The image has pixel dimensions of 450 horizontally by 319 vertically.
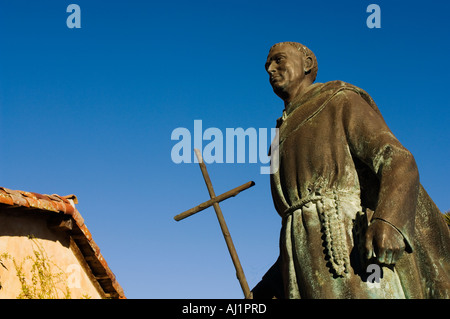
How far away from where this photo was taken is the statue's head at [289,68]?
479 centimetres

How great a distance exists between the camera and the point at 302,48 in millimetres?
4871

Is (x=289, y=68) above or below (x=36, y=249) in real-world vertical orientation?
below

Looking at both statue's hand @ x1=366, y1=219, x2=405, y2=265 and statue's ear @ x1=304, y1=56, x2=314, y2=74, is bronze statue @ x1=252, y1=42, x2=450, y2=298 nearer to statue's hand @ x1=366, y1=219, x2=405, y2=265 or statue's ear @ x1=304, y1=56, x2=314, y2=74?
statue's hand @ x1=366, y1=219, x2=405, y2=265

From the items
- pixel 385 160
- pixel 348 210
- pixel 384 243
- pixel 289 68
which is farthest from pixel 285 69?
pixel 384 243

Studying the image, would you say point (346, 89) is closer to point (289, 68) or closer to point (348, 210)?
point (289, 68)

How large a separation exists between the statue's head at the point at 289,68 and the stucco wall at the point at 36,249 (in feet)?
26.7

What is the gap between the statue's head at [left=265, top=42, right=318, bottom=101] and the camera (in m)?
4.79

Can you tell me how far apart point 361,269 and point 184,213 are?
9.54 feet

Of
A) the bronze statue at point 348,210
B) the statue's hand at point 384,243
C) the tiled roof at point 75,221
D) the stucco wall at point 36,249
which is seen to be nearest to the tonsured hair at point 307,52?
the bronze statue at point 348,210

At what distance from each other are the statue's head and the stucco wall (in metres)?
8.15

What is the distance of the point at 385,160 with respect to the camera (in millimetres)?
4027

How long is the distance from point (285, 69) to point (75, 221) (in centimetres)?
902
